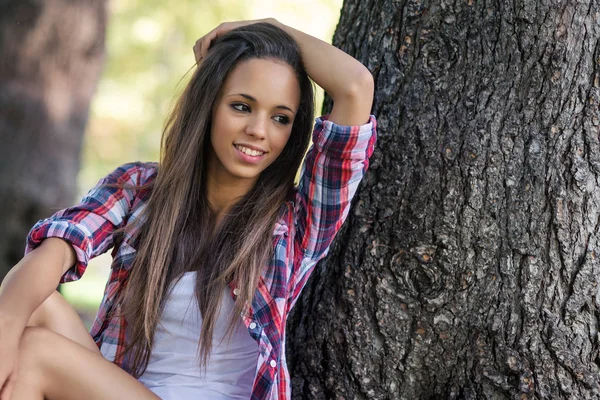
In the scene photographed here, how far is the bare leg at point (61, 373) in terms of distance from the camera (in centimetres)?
210

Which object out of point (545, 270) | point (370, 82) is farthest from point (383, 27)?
point (545, 270)

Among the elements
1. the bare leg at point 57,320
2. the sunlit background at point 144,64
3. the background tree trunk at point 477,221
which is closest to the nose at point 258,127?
the background tree trunk at point 477,221

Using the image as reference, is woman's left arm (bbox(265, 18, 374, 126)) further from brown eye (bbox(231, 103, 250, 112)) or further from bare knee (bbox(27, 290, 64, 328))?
bare knee (bbox(27, 290, 64, 328))

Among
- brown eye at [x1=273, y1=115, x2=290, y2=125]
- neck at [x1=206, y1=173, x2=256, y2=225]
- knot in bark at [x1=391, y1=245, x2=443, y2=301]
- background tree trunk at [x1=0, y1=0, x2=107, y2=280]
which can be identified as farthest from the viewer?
background tree trunk at [x1=0, y1=0, x2=107, y2=280]

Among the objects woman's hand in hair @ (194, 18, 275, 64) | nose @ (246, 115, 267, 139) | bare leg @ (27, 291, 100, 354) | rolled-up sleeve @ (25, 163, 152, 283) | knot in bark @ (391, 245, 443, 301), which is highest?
woman's hand in hair @ (194, 18, 275, 64)

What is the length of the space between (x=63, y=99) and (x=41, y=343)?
3878mm

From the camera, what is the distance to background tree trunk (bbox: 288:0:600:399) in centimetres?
Result: 230

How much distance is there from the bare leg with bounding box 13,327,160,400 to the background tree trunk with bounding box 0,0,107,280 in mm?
3472

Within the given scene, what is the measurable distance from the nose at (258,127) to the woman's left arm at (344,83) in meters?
0.22

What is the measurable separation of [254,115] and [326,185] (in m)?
0.33

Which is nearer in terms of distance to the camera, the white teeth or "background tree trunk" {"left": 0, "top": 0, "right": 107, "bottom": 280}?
the white teeth

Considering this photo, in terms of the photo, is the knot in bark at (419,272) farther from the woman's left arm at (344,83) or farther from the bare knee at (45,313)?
the bare knee at (45,313)

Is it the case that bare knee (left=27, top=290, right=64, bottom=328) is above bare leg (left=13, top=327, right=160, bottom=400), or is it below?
above

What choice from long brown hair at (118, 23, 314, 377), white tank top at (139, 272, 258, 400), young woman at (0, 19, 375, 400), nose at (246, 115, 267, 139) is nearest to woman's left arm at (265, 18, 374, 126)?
young woman at (0, 19, 375, 400)
